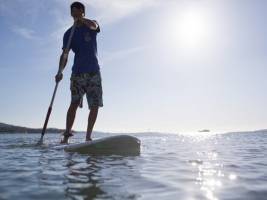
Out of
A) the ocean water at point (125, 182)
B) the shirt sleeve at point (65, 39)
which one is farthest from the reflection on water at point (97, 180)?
the shirt sleeve at point (65, 39)

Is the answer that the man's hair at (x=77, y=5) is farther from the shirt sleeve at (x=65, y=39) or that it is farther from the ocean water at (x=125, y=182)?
the ocean water at (x=125, y=182)

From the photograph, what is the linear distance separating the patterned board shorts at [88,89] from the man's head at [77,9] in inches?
63.2

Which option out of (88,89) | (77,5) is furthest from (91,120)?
(77,5)

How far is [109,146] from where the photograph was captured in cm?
857

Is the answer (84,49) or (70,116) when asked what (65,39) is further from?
(70,116)

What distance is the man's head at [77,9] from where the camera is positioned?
10211mm

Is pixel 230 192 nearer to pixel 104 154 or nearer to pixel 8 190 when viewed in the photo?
pixel 8 190

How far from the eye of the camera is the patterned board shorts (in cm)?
999

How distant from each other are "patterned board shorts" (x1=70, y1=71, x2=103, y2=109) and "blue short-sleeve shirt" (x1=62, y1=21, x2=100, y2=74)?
0.16m

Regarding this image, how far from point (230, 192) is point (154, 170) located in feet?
6.15

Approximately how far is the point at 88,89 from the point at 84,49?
1.13 meters

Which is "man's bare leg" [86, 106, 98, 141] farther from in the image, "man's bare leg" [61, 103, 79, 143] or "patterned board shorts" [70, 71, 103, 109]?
"man's bare leg" [61, 103, 79, 143]

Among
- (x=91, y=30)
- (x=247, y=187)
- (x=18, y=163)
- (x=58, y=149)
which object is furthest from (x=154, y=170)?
(x=91, y=30)

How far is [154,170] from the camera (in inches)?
223
